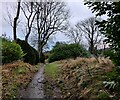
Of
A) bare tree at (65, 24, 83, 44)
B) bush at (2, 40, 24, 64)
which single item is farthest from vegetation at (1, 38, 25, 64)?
bare tree at (65, 24, 83, 44)

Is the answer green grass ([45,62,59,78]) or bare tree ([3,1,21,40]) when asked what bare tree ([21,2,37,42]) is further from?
green grass ([45,62,59,78])

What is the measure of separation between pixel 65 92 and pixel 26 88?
939 mm

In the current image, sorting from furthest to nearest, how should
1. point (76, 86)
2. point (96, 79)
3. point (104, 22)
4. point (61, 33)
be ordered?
point (61, 33) < point (76, 86) < point (96, 79) < point (104, 22)

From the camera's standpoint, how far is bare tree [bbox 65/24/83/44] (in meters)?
11.6

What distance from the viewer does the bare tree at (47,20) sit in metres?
13.5

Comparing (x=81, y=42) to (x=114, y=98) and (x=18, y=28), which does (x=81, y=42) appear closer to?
(x=18, y=28)

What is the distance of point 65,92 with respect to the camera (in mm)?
4941

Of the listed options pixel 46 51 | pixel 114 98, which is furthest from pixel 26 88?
pixel 46 51

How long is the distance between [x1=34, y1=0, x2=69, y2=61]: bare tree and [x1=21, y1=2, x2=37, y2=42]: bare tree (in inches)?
10.8

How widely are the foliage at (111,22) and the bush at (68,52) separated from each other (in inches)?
311

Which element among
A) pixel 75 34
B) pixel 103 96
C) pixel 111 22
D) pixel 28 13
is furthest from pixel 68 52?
pixel 111 22

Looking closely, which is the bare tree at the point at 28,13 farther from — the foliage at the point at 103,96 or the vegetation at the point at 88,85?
the foliage at the point at 103,96

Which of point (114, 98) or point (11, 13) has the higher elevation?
point (11, 13)

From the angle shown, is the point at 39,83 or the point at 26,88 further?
the point at 39,83
